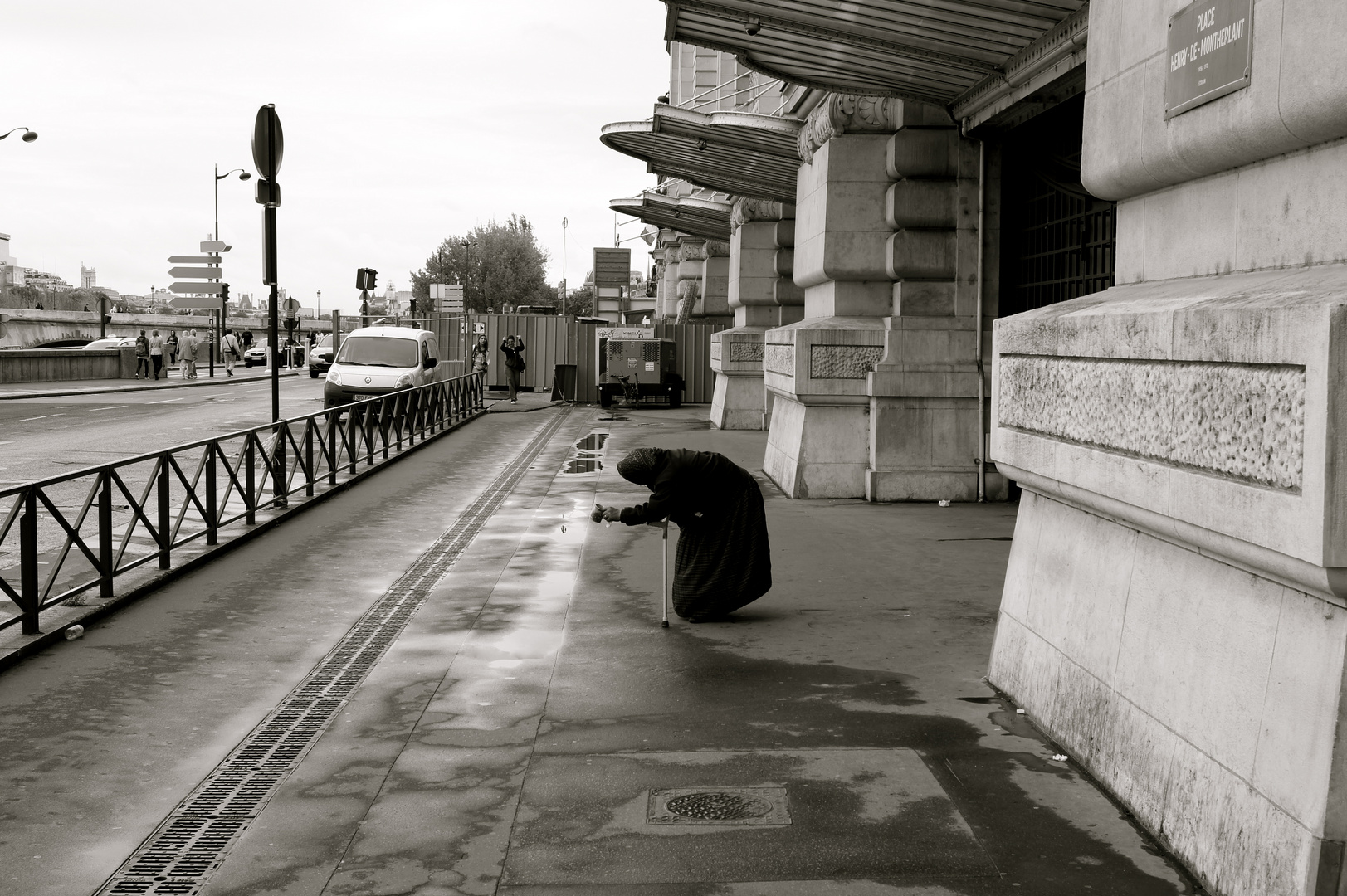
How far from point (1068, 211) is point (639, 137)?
8195 millimetres

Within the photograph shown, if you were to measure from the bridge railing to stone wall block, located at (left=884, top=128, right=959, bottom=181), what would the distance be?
6.80 metres

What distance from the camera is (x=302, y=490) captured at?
15.0 meters

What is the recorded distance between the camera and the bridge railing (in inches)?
308

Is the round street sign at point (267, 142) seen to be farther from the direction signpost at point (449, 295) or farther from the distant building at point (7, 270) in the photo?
the distant building at point (7, 270)

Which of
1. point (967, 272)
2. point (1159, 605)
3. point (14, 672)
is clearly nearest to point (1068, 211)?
point (967, 272)

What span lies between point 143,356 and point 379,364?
874 inches

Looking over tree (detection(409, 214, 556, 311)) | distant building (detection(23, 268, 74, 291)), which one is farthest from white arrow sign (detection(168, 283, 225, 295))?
distant building (detection(23, 268, 74, 291))

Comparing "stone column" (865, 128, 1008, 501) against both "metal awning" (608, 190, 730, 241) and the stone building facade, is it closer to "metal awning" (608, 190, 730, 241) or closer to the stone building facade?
the stone building facade

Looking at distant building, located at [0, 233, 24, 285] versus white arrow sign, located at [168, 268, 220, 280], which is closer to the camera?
white arrow sign, located at [168, 268, 220, 280]

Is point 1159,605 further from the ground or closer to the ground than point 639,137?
closer to the ground

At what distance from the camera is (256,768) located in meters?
5.58

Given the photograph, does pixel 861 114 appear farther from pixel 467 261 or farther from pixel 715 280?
pixel 467 261

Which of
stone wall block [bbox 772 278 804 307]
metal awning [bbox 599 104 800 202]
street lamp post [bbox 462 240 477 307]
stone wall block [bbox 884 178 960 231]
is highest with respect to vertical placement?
street lamp post [bbox 462 240 477 307]

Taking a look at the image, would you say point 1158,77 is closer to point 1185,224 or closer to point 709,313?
point 1185,224
